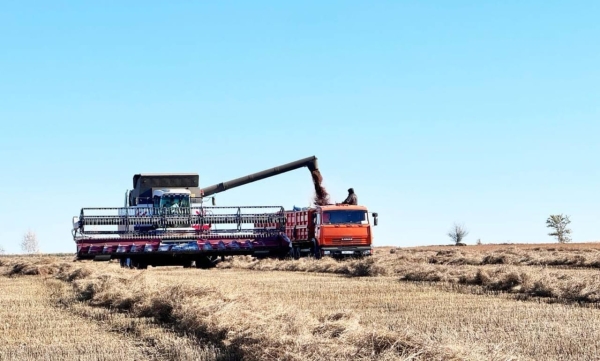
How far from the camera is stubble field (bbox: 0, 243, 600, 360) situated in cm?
923

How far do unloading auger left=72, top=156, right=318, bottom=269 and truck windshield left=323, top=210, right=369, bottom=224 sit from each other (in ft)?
9.38

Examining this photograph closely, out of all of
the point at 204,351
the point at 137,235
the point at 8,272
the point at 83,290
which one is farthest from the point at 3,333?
the point at 8,272

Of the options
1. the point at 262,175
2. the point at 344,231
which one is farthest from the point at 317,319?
the point at 262,175

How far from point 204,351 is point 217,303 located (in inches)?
122

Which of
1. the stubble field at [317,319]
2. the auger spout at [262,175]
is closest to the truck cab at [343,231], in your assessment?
the auger spout at [262,175]

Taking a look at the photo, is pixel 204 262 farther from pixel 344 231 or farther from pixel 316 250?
pixel 344 231

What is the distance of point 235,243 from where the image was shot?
34406 millimetres

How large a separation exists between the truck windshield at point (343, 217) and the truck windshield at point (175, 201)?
Answer: 6.14 meters

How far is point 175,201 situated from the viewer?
3609 centimetres

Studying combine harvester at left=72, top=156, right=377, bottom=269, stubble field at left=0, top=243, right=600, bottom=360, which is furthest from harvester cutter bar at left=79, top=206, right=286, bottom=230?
stubble field at left=0, top=243, right=600, bottom=360

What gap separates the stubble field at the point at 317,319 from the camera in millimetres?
9227

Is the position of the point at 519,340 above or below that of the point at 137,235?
below

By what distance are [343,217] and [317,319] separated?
880 inches

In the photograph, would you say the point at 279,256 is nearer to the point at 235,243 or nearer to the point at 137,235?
the point at 235,243
